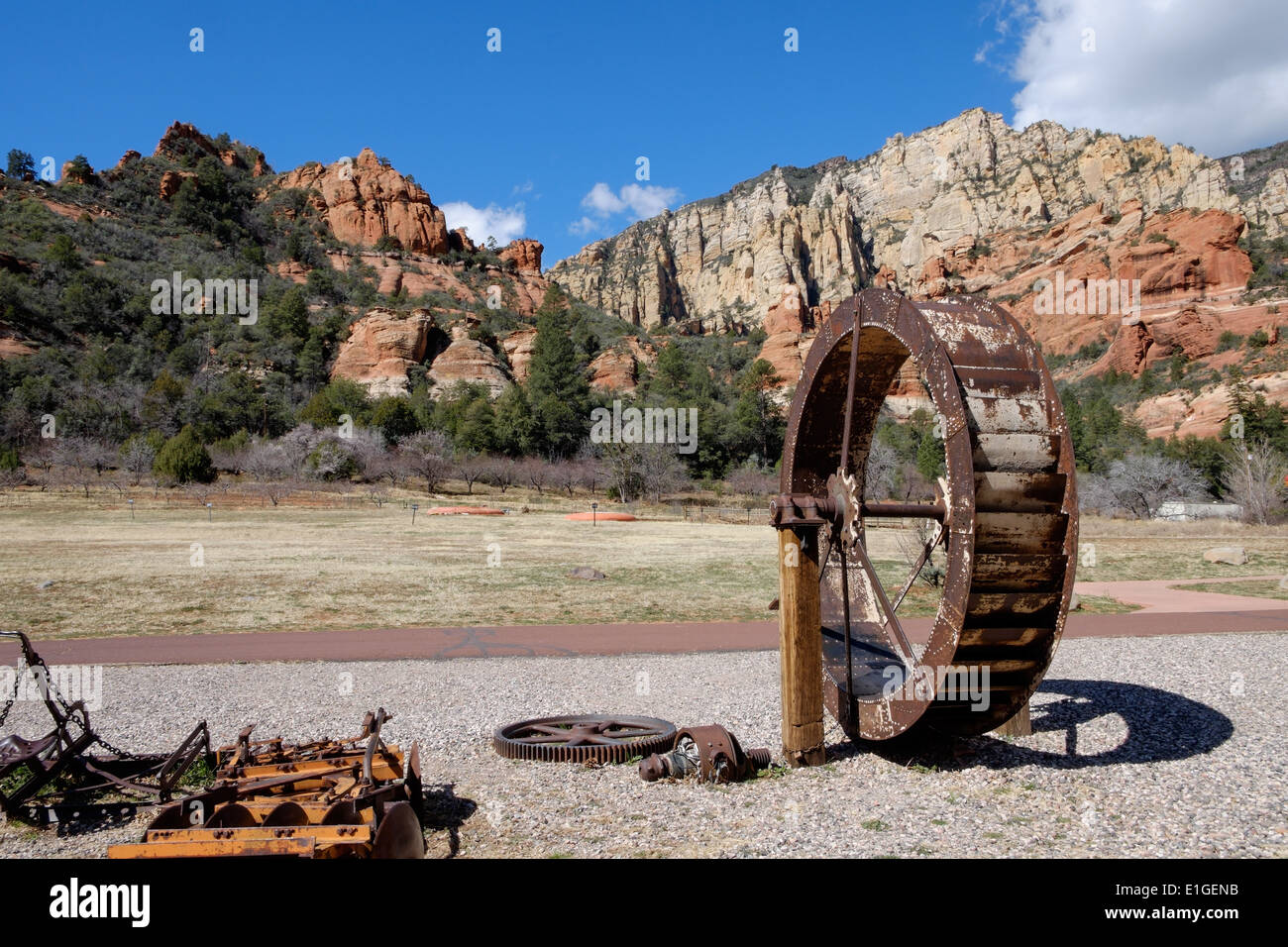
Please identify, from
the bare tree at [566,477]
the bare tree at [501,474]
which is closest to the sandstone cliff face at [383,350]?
the bare tree at [501,474]

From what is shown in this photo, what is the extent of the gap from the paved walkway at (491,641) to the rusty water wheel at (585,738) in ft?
16.0

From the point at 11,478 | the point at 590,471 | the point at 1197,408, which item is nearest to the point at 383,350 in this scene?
the point at 590,471

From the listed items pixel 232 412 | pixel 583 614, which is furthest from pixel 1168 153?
pixel 583 614

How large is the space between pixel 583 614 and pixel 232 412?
56482mm

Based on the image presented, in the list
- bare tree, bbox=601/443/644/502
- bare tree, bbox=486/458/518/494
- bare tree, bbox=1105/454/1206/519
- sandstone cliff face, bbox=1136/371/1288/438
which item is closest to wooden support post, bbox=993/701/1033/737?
bare tree, bbox=1105/454/1206/519

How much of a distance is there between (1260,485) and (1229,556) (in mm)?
17086

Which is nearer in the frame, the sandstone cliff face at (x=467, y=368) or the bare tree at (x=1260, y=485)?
the bare tree at (x=1260, y=485)

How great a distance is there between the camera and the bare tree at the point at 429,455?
170 feet

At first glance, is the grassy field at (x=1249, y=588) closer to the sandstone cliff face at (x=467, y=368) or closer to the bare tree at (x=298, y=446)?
the bare tree at (x=298, y=446)

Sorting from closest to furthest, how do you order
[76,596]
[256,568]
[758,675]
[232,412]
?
[758,675], [76,596], [256,568], [232,412]

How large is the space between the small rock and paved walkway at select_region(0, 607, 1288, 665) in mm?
10124

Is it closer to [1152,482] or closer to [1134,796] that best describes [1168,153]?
[1152,482]

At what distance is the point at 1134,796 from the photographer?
17.3 feet

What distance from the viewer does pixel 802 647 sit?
6.08 metres
